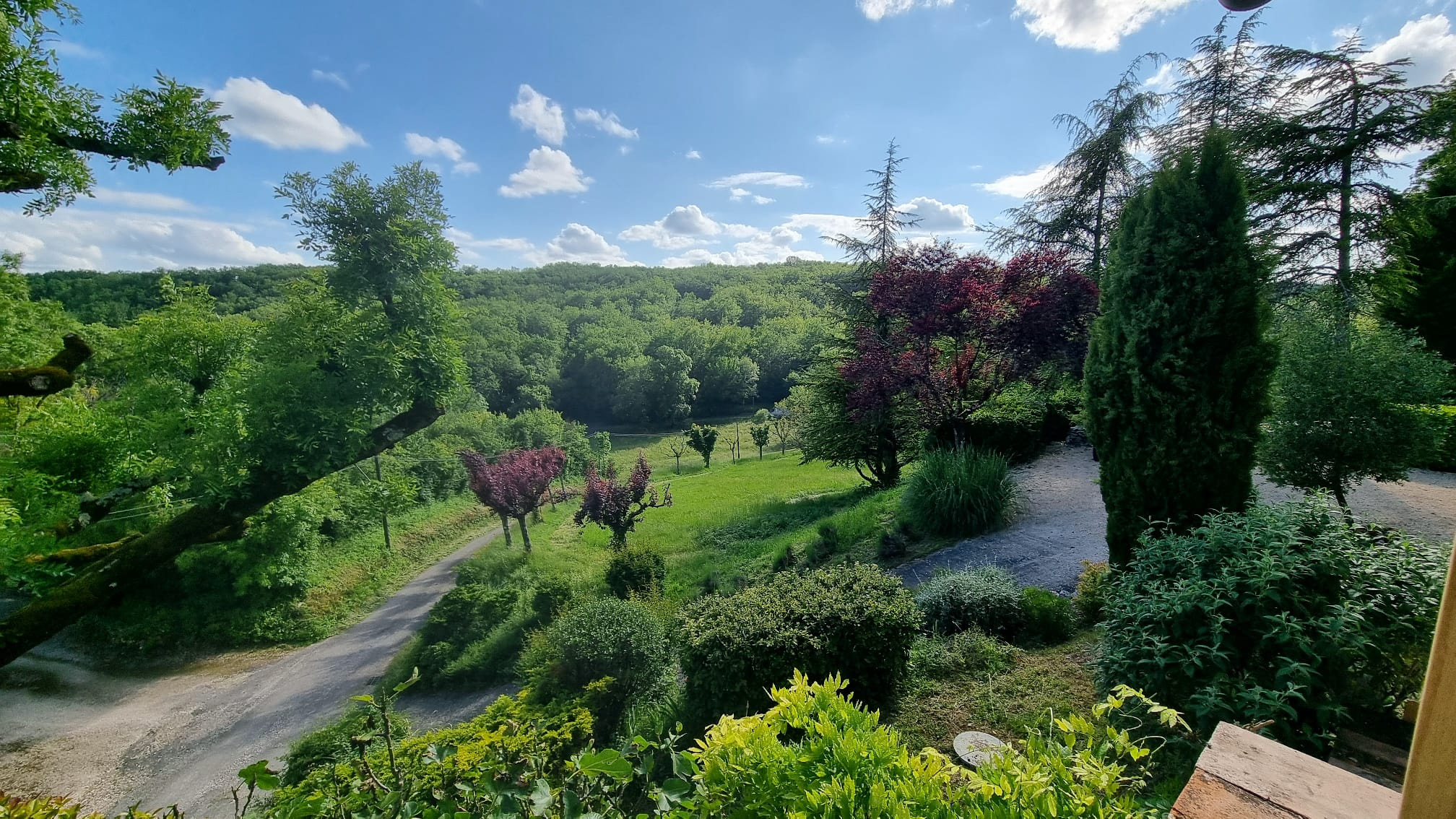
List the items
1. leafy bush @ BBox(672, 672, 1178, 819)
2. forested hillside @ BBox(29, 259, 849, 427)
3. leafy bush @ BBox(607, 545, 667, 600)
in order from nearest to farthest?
leafy bush @ BBox(672, 672, 1178, 819) < leafy bush @ BBox(607, 545, 667, 600) < forested hillside @ BBox(29, 259, 849, 427)

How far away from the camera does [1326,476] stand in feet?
18.4

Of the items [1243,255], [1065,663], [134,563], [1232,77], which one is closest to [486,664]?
[134,563]

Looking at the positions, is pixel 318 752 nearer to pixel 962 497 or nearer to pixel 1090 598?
pixel 1090 598

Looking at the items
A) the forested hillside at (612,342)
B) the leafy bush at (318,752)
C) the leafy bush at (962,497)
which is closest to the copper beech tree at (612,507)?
the leafy bush at (318,752)

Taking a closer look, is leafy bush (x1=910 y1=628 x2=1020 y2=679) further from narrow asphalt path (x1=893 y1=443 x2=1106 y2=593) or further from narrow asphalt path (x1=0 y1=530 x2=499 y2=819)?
narrow asphalt path (x1=0 y1=530 x2=499 y2=819)

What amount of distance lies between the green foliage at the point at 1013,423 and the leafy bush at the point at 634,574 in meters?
6.99

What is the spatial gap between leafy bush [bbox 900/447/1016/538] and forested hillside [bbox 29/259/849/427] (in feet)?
71.3

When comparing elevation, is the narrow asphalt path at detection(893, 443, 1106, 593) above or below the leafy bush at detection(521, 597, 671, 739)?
above

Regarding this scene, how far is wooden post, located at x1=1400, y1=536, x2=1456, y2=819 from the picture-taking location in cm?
59

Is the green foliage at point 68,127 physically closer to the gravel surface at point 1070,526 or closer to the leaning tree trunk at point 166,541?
the leaning tree trunk at point 166,541

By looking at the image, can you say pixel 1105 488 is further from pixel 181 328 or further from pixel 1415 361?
pixel 181 328

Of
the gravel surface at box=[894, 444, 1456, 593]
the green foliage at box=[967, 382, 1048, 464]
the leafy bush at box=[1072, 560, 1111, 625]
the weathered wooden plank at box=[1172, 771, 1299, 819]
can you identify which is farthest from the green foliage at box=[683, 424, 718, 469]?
the weathered wooden plank at box=[1172, 771, 1299, 819]

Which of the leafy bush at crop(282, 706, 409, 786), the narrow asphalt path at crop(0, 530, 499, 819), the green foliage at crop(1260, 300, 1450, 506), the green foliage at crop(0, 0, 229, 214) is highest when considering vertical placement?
the green foliage at crop(0, 0, 229, 214)

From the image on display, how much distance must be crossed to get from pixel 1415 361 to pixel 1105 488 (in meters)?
3.72
